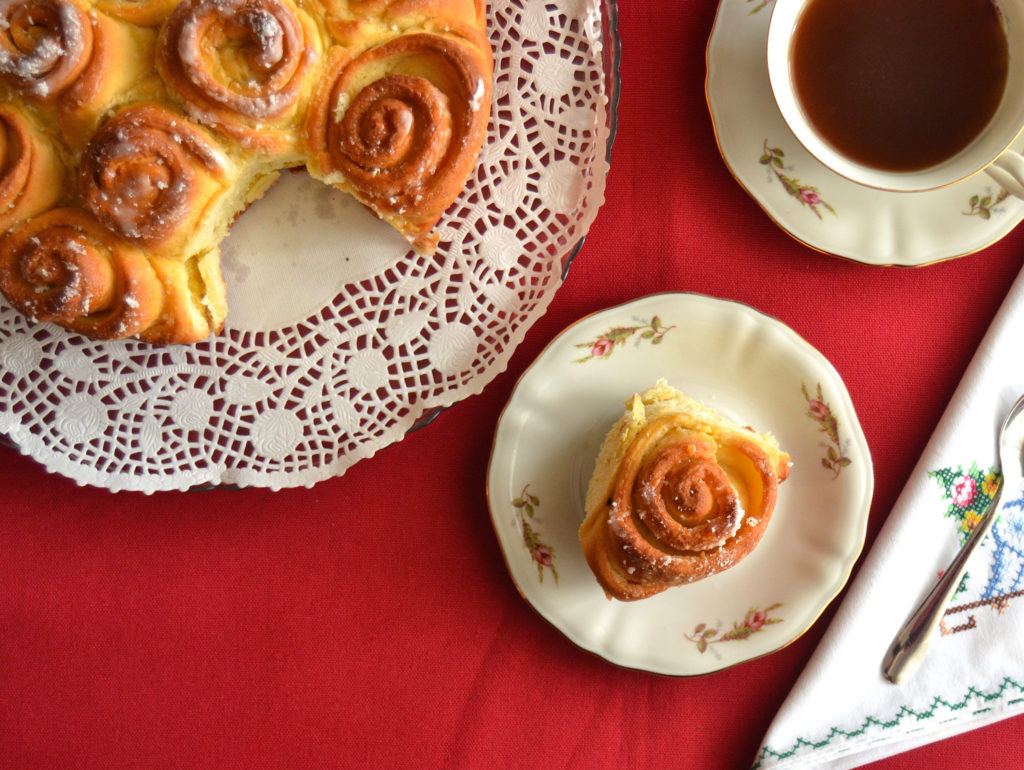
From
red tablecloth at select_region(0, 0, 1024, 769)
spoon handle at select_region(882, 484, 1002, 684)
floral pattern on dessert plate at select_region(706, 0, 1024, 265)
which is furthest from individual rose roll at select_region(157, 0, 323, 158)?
spoon handle at select_region(882, 484, 1002, 684)

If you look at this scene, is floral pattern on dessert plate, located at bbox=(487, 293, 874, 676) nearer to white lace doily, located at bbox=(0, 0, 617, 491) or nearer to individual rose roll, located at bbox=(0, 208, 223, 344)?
white lace doily, located at bbox=(0, 0, 617, 491)

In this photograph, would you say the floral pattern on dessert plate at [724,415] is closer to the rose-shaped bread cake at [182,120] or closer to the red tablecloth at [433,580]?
the red tablecloth at [433,580]

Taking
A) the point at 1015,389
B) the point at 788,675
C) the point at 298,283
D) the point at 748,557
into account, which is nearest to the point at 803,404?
the point at 748,557

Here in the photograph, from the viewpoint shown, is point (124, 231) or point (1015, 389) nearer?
point (124, 231)

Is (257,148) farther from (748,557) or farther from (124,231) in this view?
(748,557)

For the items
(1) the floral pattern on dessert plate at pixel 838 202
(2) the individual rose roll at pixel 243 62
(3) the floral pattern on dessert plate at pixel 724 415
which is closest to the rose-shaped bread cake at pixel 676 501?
(3) the floral pattern on dessert plate at pixel 724 415
